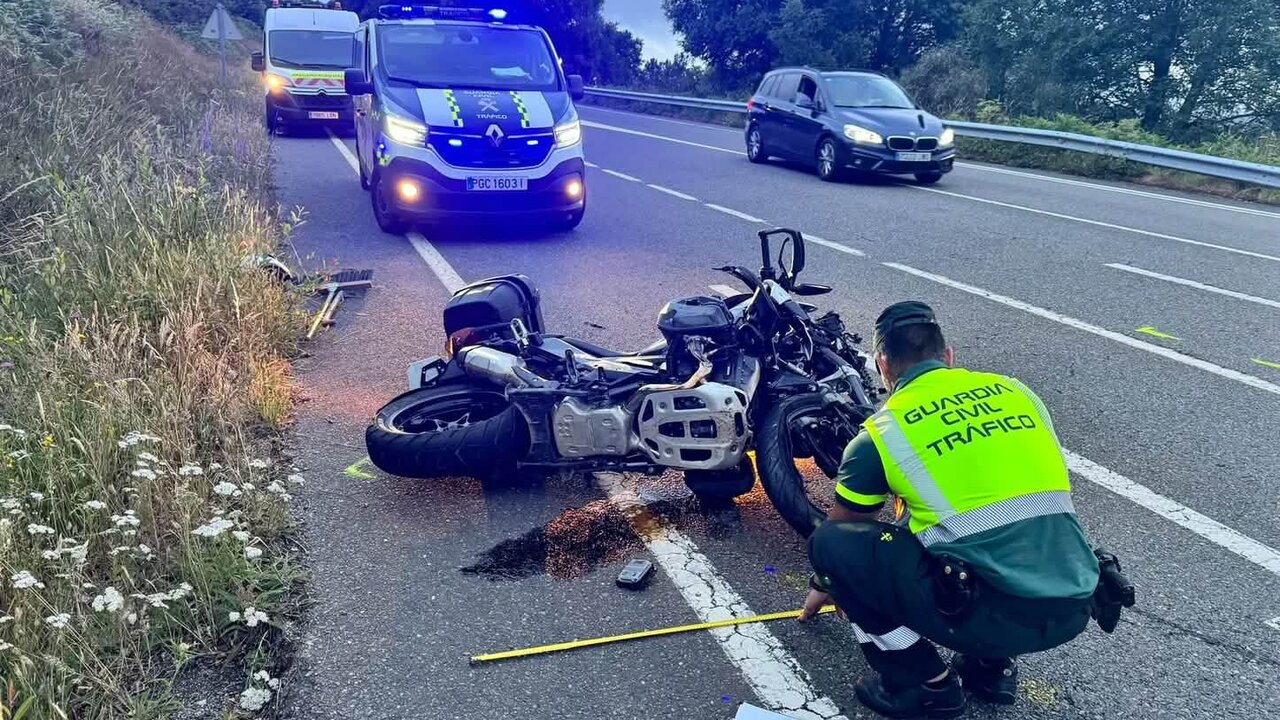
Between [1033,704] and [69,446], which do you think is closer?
[1033,704]

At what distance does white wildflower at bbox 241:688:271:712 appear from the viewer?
292 centimetres

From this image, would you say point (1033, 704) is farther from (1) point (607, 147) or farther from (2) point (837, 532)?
(1) point (607, 147)

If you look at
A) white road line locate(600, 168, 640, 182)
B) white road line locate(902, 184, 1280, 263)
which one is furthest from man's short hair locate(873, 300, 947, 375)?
white road line locate(600, 168, 640, 182)

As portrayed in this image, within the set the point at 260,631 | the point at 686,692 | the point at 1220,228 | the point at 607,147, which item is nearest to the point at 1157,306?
the point at 1220,228

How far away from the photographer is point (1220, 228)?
37.2 ft

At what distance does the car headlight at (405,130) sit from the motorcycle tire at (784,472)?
6.48 m

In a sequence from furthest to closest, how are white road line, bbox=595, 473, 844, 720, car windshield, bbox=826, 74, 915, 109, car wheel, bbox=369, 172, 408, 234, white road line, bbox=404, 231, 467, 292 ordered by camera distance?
car windshield, bbox=826, 74, 915, 109 < car wheel, bbox=369, 172, 408, 234 < white road line, bbox=404, 231, 467, 292 < white road line, bbox=595, 473, 844, 720

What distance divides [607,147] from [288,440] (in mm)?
14963

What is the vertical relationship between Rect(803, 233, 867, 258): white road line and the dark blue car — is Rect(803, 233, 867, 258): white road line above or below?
below

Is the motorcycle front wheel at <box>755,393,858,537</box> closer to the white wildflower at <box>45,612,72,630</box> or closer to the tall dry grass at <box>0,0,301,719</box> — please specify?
the tall dry grass at <box>0,0,301,719</box>

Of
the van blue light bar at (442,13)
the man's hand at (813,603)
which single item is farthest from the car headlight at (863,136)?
the man's hand at (813,603)

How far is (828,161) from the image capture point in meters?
14.9

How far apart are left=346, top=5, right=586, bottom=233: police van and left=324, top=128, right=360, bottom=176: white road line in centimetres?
417

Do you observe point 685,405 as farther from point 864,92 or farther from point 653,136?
point 653,136
